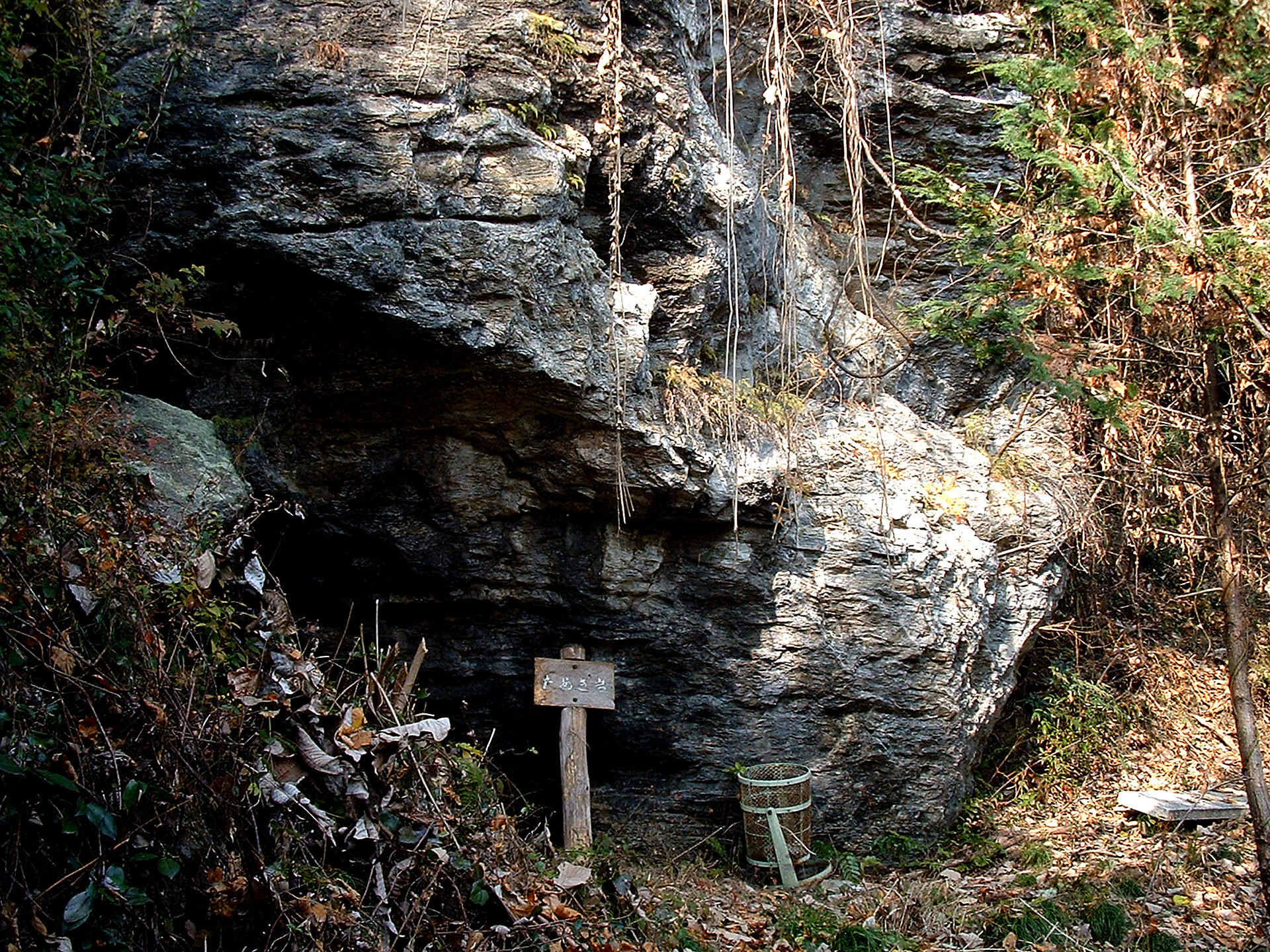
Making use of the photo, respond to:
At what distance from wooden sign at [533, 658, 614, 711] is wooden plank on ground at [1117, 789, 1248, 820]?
3.47 m

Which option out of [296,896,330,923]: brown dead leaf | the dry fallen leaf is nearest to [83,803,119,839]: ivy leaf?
[296,896,330,923]: brown dead leaf

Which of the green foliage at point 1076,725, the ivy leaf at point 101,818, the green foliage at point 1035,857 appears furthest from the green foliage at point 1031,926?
the ivy leaf at point 101,818

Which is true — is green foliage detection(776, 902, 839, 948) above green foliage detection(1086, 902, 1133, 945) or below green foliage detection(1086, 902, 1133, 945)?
above

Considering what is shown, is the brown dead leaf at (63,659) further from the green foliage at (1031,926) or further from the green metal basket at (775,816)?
the green foliage at (1031,926)

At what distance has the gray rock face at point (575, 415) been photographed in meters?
4.42

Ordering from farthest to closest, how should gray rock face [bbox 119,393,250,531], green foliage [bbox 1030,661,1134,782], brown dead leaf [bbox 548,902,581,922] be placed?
green foliage [bbox 1030,661,1134,782] < gray rock face [bbox 119,393,250,531] < brown dead leaf [bbox 548,902,581,922]

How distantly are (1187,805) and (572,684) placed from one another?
3849mm

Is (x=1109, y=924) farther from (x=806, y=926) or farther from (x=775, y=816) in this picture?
(x=775, y=816)

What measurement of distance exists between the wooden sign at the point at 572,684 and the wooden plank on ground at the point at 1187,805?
3.47m

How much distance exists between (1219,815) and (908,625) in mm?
2309

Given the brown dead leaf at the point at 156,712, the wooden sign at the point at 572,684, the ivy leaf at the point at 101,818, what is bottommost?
the wooden sign at the point at 572,684

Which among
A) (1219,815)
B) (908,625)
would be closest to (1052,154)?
(908,625)

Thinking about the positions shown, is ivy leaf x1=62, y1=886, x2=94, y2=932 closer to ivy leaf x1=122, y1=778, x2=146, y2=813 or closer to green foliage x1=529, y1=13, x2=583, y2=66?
ivy leaf x1=122, y1=778, x2=146, y2=813

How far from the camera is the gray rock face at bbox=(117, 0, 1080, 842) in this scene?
442 centimetres
